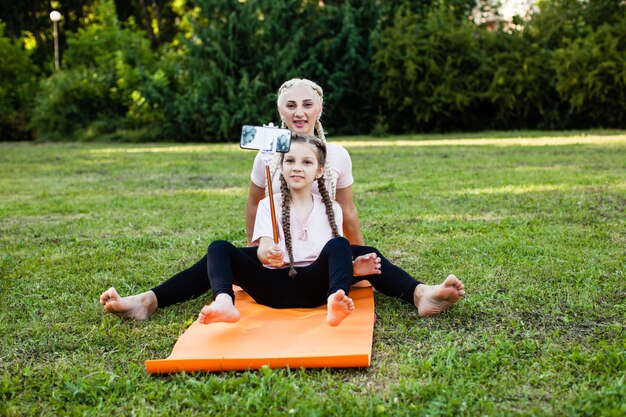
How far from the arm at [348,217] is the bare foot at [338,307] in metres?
0.89

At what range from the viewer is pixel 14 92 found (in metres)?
18.6

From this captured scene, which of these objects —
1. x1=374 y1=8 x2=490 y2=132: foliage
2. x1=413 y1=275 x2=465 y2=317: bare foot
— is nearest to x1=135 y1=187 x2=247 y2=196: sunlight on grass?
x1=413 y1=275 x2=465 y2=317: bare foot

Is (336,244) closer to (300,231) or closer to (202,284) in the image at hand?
(300,231)

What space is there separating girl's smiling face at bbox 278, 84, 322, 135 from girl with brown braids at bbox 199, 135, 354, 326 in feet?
0.90

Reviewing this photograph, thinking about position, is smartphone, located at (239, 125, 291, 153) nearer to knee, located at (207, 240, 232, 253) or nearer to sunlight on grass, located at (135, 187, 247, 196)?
knee, located at (207, 240, 232, 253)

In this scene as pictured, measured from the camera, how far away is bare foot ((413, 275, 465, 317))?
2.86 metres

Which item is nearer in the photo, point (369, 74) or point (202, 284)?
point (202, 284)

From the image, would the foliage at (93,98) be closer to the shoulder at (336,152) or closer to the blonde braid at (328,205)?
the shoulder at (336,152)

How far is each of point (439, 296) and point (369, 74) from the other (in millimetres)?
13847

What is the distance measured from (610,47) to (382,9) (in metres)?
5.34

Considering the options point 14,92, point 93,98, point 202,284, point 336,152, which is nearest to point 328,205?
point 336,152

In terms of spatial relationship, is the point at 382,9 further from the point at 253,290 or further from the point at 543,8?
the point at 253,290

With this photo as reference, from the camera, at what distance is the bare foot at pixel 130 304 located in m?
2.92

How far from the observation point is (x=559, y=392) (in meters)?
2.13
